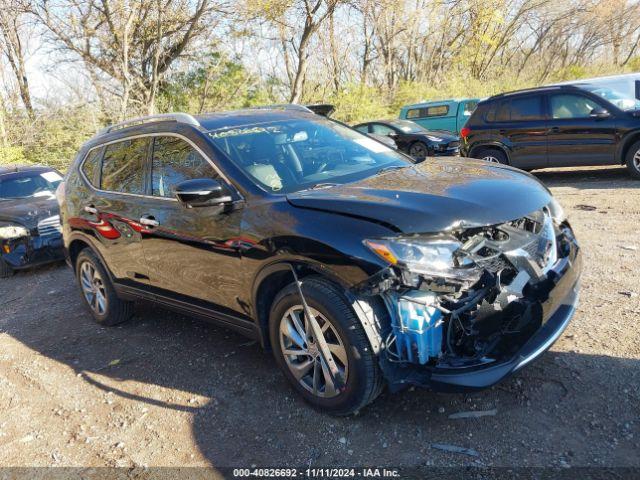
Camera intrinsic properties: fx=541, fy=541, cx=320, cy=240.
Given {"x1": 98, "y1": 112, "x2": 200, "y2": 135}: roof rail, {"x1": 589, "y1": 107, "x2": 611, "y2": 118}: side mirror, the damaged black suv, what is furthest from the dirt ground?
{"x1": 589, "y1": 107, "x2": 611, "y2": 118}: side mirror

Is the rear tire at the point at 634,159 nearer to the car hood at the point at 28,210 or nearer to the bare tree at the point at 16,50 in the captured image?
the car hood at the point at 28,210

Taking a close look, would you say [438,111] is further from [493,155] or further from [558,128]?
[558,128]

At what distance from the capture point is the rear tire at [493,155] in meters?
10.6

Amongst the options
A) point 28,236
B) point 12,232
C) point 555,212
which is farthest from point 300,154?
A: point 12,232

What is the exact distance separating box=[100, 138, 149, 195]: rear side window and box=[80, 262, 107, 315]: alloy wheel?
928 mm

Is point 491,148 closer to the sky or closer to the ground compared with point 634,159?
closer to the sky

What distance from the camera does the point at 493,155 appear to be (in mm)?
10734

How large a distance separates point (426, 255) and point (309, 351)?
36.5 inches

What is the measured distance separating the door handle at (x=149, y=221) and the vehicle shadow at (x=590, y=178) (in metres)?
7.53

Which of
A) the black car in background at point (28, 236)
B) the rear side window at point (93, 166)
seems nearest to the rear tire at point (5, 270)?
the black car in background at point (28, 236)

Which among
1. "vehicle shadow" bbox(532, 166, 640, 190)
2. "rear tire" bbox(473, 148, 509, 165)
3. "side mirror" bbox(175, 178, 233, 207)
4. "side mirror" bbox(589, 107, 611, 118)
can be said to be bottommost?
"vehicle shadow" bbox(532, 166, 640, 190)

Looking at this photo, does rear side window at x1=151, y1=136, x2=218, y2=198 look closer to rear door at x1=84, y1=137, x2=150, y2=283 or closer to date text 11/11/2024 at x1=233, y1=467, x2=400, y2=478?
rear door at x1=84, y1=137, x2=150, y2=283

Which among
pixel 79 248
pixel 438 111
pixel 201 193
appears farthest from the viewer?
pixel 438 111

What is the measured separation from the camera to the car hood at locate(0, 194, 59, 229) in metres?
7.73
